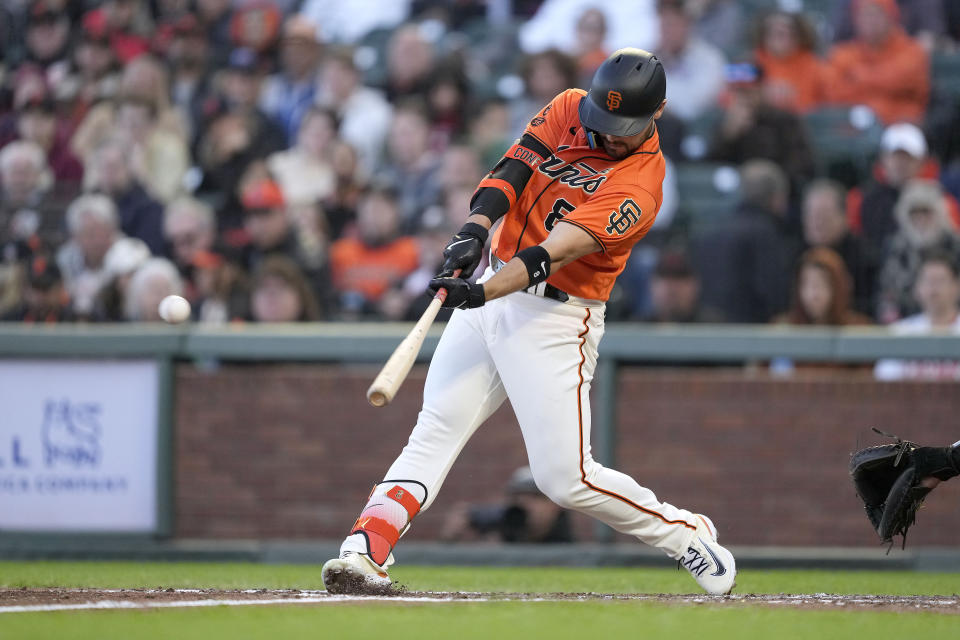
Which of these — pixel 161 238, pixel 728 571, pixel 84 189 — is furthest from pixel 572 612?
pixel 84 189

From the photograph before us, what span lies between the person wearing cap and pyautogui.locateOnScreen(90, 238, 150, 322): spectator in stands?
14.9ft

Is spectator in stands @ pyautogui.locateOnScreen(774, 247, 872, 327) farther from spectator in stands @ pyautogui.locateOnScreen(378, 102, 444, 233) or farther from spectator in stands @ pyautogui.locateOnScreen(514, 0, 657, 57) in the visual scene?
spectator in stands @ pyautogui.locateOnScreen(514, 0, 657, 57)

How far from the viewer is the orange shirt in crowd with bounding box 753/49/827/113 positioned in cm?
966

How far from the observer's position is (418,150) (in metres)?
9.78

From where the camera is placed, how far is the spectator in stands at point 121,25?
1168cm

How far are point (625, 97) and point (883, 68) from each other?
5387 mm

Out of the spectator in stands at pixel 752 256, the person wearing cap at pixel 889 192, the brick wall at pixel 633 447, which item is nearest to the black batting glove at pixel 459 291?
the brick wall at pixel 633 447

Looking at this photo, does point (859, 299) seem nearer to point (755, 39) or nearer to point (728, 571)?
point (755, 39)

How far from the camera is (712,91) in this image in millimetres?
9844

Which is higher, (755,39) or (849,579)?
(755,39)

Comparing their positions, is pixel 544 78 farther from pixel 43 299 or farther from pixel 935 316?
pixel 43 299

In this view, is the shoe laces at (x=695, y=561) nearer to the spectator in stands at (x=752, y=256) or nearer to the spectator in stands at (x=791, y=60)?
the spectator in stands at (x=752, y=256)

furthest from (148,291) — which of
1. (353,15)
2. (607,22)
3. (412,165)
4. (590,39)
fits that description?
(353,15)

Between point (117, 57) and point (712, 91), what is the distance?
199 inches
